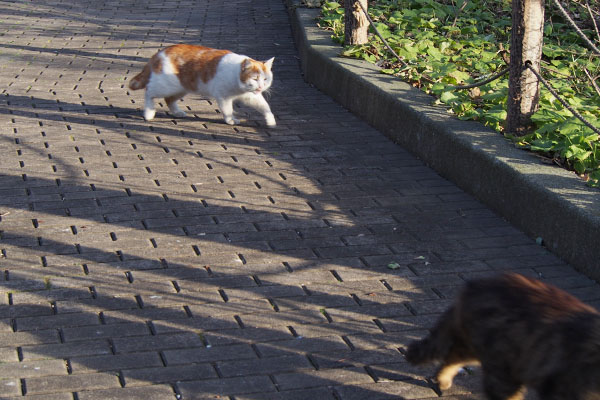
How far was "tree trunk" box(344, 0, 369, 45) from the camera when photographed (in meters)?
9.08

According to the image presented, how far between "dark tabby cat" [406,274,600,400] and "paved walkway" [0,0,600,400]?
0.49m

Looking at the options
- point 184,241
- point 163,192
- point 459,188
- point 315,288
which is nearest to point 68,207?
point 163,192

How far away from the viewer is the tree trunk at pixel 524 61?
5824mm

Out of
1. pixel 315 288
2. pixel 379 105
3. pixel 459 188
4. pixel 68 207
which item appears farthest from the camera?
pixel 379 105

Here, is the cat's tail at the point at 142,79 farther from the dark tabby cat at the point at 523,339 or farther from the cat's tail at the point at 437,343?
the dark tabby cat at the point at 523,339

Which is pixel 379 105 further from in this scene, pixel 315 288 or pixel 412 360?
pixel 412 360

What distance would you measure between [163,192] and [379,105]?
2519 millimetres

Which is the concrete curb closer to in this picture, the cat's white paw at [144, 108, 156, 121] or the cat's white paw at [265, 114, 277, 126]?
the cat's white paw at [265, 114, 277, 126]

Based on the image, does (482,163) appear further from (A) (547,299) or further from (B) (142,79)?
(B) (142,79)

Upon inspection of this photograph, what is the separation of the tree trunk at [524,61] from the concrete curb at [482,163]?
0.68ft

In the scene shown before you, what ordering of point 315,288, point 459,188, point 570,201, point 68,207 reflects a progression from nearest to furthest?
point 315,288 → point 570,201 → point 68,207 → point 459,188

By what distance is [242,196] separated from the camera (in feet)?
19.1

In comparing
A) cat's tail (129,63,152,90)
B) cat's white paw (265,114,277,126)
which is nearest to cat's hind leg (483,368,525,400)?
cat's white paw (265,114,277,126)

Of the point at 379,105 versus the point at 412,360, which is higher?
the point at 379,105
